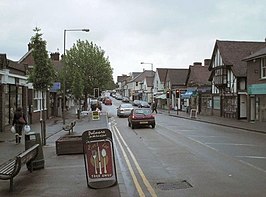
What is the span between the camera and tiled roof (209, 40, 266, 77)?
4119 centimetres

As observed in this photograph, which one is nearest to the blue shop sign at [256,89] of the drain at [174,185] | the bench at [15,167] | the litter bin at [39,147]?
the litter bin at [39,147]

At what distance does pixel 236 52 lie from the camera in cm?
4416

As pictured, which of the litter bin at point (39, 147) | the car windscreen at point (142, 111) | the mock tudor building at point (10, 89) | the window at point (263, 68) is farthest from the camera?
the window at point (263, 68)

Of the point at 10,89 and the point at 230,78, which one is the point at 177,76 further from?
the point at 10,89

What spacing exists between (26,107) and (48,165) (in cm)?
1984

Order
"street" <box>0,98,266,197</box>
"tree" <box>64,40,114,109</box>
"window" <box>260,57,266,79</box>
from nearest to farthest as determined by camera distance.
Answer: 1. "street" <box>0,98,266,197</box>
2. "window" <box>260,57,266,79</box>
3. "tree" <box>64,40,114,109</box>

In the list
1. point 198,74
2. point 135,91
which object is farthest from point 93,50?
point 135,91

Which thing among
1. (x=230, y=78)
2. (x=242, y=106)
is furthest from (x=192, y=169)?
(x=230, y=78)

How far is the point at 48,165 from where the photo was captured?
12188mm

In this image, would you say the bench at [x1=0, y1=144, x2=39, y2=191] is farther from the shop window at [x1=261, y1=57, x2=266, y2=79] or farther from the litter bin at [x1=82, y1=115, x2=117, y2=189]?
the shop window at [x1=261, y1=57, x2=266, y2=79]

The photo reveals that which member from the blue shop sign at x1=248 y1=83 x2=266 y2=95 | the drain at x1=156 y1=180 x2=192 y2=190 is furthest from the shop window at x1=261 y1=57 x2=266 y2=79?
the drain at x1=156 y1=180 x2=192 y2=190

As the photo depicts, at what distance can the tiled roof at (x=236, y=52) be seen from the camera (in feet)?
135

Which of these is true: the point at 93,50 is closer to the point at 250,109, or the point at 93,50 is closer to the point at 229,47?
the point at 229,47

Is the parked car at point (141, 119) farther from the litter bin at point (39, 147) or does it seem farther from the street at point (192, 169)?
the litter bin at point (39, 147)
